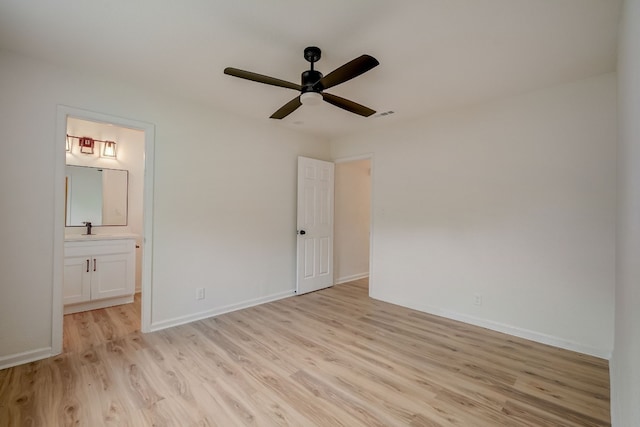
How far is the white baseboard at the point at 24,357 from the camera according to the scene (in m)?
2.28

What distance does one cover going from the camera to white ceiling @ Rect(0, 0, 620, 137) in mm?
1791

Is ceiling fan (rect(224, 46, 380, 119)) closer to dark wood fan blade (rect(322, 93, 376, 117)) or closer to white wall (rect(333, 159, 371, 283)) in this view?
dark wood fan blade (rect(322, 93, 376, 117))

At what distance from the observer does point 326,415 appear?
5.84 feet

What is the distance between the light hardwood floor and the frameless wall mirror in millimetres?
1545

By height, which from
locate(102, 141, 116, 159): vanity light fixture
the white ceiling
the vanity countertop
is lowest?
the vanity countertop

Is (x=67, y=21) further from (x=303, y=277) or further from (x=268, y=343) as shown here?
(x=303, y=277)

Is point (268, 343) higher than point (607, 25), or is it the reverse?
point (607, 25)

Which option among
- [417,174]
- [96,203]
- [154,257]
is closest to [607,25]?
[417,174]

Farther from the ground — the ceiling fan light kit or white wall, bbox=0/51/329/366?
the ceiling fan light kit

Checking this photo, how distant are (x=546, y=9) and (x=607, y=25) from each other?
1.73ft

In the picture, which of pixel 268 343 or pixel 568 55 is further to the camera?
pixel 268 343

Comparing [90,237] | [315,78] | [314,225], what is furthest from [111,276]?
[315,78]

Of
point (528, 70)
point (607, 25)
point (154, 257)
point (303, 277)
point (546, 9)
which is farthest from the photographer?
point (303, 277)

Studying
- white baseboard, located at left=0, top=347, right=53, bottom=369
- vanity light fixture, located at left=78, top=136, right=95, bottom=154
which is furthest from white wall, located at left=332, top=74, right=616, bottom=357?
vanity light fixture, located at left=78, top=136, right=95, bottom=154
